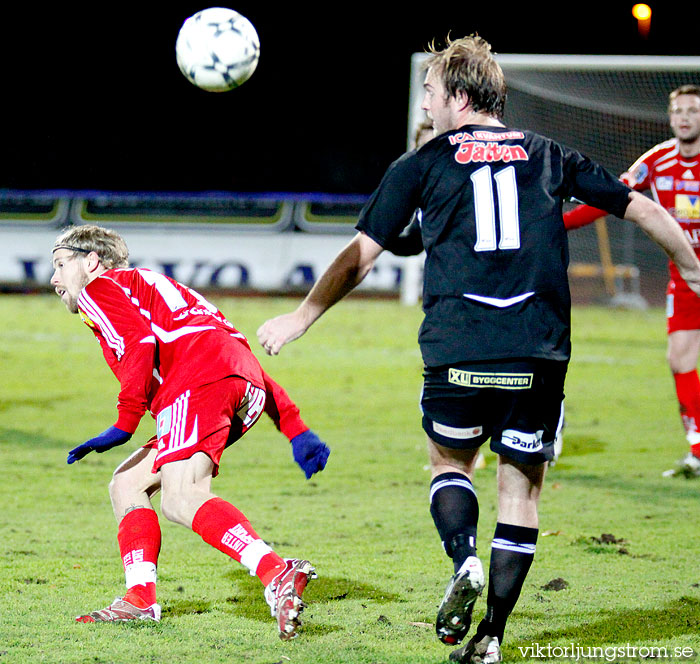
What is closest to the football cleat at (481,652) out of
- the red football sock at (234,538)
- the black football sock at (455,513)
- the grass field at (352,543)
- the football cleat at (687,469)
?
the grass field at (352,543)

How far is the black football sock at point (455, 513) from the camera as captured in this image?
9.75 ft

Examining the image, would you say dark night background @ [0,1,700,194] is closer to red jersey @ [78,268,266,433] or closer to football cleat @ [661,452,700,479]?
football cleat @ [661,452,700,479]

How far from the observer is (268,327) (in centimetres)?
310

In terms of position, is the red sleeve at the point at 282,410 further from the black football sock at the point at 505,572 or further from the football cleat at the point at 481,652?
the football cleat at the point at 481,652

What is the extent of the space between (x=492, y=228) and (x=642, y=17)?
107ft

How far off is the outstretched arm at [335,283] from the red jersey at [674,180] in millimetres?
3773

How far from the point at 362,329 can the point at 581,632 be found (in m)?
11.8

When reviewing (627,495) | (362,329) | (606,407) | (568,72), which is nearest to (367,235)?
(627,495)

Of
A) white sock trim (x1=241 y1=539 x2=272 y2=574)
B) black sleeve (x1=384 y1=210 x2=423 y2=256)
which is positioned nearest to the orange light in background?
black sleeve (x1=384 y1=210 x2=423 y2=256)


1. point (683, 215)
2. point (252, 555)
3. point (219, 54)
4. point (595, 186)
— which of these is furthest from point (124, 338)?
point (683, 215)

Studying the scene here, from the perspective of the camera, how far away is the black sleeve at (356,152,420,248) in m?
A: 3.01

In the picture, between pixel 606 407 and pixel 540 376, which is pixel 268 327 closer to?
pixel 540 376

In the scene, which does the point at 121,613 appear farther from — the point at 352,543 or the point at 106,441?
the point at 352,543

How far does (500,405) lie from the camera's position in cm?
303
